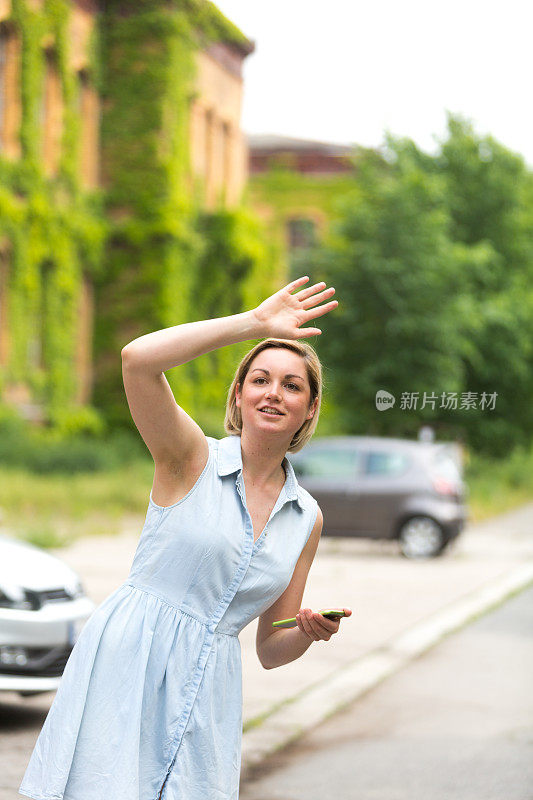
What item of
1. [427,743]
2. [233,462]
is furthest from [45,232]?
[233,462]

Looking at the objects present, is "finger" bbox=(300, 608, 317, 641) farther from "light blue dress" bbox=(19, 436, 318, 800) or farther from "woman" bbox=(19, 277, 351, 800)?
"light blue dress" bbox=(19, 436, 318, 800)

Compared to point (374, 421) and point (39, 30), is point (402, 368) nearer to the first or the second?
point (374, 421)

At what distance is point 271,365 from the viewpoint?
316cm

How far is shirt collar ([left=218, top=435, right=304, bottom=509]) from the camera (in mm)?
3148

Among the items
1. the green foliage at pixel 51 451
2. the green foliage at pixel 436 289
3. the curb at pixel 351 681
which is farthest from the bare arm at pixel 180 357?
the green foliage at pixel 51 451

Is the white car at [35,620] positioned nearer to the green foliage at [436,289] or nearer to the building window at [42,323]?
the green foliage at [436,289]

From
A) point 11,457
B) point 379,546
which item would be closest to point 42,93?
point 11,457

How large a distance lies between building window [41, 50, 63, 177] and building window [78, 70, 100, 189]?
87cm

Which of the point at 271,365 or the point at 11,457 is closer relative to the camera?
the point at 271,365

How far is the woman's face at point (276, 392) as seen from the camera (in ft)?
10.3

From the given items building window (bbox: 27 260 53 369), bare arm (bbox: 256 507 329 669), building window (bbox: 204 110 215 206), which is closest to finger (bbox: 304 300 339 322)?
bare arm (bbox: 256 507 329 669)

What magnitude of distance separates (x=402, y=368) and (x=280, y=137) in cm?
3605

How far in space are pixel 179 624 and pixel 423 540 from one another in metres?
16.0

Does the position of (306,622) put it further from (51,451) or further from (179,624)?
(51,451)
